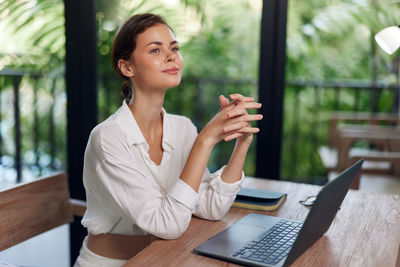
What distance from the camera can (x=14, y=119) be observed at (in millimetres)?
2809

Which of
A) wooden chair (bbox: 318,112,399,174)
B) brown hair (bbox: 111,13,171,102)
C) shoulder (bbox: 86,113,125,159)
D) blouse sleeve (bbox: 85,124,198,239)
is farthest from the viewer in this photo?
wooden chair (bbox: 318,112,399,174)

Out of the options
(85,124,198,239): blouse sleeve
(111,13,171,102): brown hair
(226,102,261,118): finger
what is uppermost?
(111,13,171,102): brown hair

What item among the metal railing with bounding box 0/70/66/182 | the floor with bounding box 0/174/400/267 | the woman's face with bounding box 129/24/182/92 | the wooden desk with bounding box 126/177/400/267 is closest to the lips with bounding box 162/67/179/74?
the woman's face with bounding box 129/24/182/92

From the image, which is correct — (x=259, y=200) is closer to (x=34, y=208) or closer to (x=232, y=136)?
(x=232, y=136)

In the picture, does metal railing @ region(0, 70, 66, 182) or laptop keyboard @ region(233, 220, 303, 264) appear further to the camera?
metal railing @ region(0, 70, 66, 182)

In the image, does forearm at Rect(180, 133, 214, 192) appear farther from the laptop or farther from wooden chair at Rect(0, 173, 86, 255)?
wooden chair at Rect(0, 173, 86, 255)

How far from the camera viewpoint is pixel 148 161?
51.8 inches

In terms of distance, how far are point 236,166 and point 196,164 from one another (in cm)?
19

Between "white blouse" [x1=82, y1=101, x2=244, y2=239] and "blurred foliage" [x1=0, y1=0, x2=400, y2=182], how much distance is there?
991 millimetres

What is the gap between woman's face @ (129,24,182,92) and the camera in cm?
130

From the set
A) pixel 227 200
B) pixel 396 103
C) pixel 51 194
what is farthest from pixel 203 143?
pixel 396 103

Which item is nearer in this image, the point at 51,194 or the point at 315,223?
the point at 315,223

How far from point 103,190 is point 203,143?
1.04 ft

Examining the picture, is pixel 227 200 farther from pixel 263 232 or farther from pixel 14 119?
pixel 14 119
